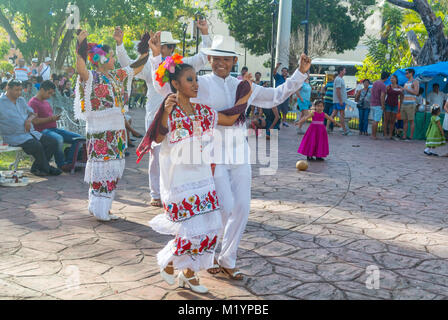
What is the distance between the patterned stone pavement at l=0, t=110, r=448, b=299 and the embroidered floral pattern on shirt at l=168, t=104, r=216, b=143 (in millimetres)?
1261

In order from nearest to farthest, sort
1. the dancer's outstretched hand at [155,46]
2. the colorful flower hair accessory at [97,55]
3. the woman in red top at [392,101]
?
the dancer's outstretched hand at [155,46] < the colorful flower hair accessory at [97,55] < the woman in red top at [392,101]

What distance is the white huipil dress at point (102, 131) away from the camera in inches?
242

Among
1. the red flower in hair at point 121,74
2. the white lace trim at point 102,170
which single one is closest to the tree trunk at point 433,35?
the red flower in hair at point 121,74

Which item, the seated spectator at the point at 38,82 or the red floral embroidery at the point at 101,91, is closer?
the red floral embroidery at the point at 101,91

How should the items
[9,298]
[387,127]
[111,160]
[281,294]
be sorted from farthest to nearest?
[387,127]
[111,160]
[281,294]
[9,298]

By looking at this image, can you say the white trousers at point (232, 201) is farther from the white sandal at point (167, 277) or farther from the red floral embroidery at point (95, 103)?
the red floral embroidery at point (95, 103)

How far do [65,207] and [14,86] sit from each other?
294 cm

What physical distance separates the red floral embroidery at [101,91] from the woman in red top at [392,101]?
11.8 metres

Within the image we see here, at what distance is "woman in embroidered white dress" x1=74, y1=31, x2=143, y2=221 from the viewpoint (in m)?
6.12

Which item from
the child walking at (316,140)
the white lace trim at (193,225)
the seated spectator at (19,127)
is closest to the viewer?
the white lace trim at (193,225)

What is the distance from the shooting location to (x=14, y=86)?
28.3 ft

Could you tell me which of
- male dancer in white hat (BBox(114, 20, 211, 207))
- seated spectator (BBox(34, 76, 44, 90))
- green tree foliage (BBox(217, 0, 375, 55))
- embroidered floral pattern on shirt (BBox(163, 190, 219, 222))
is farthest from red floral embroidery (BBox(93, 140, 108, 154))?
green tree foliage (BBox(217, 0, 375, 55))
